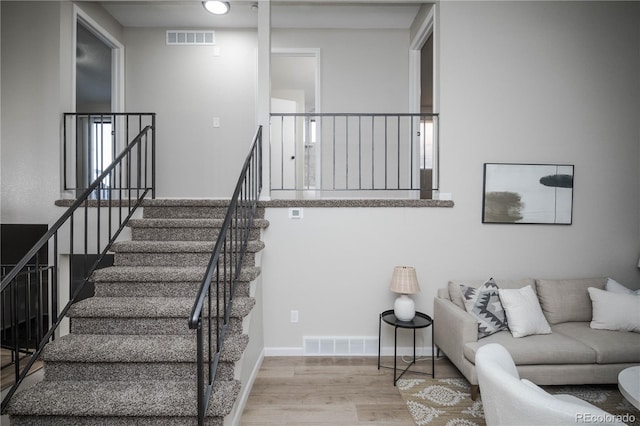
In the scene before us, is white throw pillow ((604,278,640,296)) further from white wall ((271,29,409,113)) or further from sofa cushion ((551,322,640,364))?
white wall ((271,29,409,113))

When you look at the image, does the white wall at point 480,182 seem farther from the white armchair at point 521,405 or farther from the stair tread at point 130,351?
the white armchair at point 521,405

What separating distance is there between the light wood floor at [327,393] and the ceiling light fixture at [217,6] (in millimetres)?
3991

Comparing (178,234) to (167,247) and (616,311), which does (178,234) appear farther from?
(616,311)

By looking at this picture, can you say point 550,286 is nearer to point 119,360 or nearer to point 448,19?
point 448,19

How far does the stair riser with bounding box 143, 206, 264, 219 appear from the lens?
3443 millimetres

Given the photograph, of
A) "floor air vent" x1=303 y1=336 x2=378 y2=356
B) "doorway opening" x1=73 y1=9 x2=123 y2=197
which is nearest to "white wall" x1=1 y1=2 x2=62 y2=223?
"doorway opening" x1=73 y1=9 x2=123 y2=197

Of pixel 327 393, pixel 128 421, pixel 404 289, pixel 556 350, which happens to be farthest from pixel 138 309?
pixel 556 350

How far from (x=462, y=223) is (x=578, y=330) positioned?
1.27m

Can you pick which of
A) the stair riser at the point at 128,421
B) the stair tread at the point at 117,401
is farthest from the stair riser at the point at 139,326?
the stair riser at the point at 128,421

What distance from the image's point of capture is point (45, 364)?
223cm

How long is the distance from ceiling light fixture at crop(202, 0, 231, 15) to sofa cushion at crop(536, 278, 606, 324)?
14.9 ft

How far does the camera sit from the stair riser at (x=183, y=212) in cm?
344

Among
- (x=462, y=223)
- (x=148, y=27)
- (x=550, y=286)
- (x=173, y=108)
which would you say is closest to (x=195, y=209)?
(x=173, y=108)

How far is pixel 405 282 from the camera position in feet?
9.86
